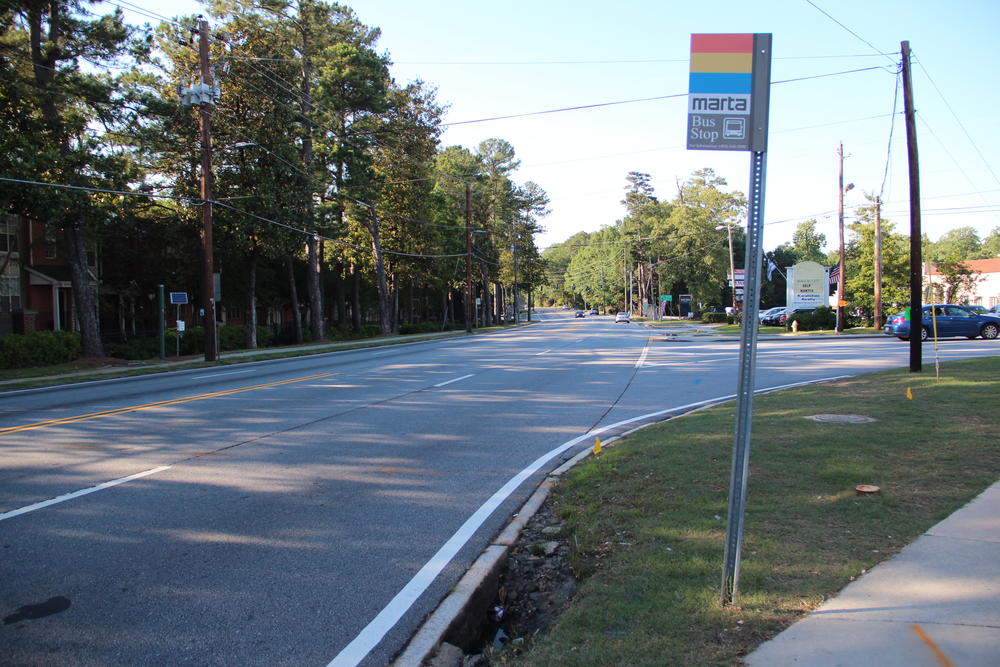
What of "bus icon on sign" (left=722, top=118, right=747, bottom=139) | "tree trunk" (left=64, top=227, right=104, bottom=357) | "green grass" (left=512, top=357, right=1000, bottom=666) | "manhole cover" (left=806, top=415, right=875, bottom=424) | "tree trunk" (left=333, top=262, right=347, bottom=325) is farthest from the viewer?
"tree trunk" (left=333, top=262, right=347, bottom=325)

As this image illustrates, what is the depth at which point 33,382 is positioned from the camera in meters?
17.3

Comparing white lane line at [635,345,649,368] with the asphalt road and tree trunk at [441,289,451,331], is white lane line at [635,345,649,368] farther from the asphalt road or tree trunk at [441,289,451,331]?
tree trunk at [441,289,451,331]

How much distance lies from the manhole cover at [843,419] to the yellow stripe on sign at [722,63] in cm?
657

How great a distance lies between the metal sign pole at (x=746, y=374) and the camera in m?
3.54

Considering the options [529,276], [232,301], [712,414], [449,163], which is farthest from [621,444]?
[529,276]

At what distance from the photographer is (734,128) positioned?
12.1 ft

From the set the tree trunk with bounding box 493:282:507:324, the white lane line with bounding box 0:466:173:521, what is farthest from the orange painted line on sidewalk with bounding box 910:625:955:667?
the tree trunk with bounding box 493:282:507:324

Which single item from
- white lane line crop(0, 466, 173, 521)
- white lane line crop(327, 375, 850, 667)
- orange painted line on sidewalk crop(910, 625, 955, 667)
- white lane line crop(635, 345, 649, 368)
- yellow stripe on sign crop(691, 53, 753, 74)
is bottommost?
white lane line crop(635, 345, 649, 368)

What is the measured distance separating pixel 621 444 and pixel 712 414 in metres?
2.55

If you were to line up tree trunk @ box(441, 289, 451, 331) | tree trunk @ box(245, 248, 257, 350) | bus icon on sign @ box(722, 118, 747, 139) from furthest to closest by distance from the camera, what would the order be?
1. tree trunk @ box(441, 289, 451, 331)
2. tree trunk @ box(245, 248, 257, 350)
3. bus icon on sign @ box(722, 118, 747, 139)

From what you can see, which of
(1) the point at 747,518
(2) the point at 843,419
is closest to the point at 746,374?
(1) the point at 747,518

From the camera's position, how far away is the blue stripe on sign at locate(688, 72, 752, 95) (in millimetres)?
3709

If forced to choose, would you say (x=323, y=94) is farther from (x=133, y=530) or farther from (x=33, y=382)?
(x=133, y=530)

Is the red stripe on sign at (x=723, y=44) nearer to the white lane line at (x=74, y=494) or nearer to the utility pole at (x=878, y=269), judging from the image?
the white lane line at (x=74, y=494)
